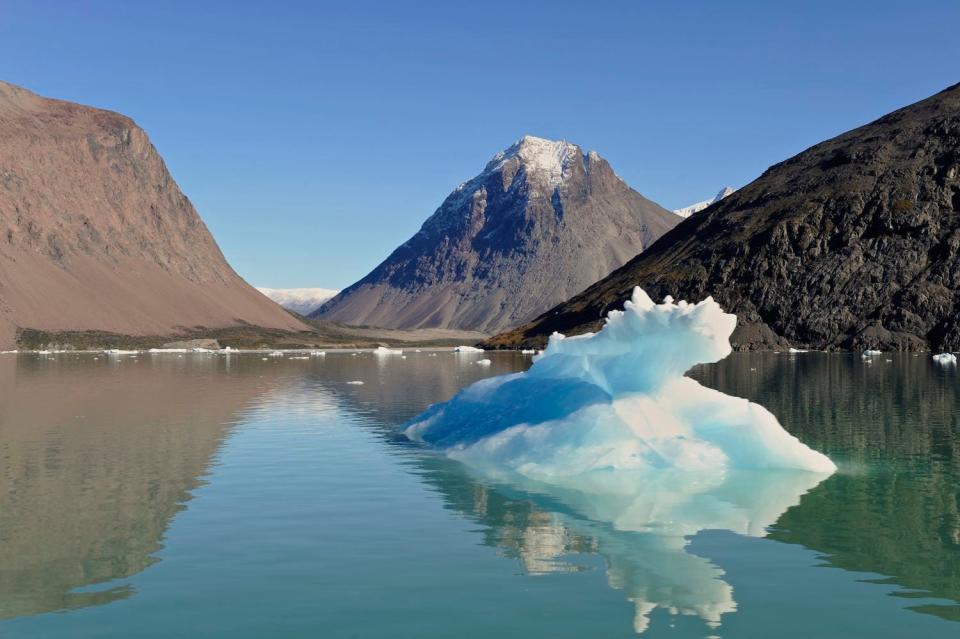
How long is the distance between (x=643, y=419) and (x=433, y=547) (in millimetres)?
13295

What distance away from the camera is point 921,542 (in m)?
22.4

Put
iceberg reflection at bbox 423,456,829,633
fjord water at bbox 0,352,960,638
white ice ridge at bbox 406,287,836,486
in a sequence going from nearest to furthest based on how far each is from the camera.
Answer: fjord water at bbox 0,352,960,638 < iceberg reflection at bbox 423,456,829,633 < white ice ridge at bbox 406,287,836,486

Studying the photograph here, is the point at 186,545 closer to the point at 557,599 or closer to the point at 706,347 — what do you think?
the point at 557,599

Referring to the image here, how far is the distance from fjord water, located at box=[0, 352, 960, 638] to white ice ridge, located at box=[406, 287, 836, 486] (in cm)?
199

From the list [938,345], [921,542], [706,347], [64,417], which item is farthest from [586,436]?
[938,345]

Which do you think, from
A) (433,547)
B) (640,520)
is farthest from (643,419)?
(433,547)

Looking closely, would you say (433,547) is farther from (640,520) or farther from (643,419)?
(643,419)

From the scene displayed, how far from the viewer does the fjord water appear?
53.9 feet

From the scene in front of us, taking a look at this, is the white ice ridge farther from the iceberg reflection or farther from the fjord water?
the fjord water

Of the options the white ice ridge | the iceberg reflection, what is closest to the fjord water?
the iceberg reflection

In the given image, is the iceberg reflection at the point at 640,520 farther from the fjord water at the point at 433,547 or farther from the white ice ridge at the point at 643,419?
the white ice ridge at the point at 643,419

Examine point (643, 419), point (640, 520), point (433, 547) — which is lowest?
point (433, 547)

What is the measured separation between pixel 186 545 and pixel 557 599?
9.70 meters

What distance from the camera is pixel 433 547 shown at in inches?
861
